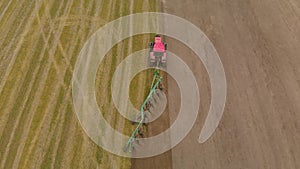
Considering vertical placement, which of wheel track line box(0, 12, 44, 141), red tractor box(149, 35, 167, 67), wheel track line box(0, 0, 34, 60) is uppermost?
wheel track line box(0, 0, 34, 60)

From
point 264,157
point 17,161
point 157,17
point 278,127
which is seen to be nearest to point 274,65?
point 278,127

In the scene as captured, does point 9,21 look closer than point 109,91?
No

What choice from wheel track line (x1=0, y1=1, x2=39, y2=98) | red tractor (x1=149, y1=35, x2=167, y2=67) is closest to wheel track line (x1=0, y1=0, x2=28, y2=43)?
wheel track line (x1=0, y1=1, x2=39, y2=98)

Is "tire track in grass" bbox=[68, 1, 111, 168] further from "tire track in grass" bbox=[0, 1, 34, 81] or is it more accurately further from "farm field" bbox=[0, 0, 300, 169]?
"tire track in grass" bbox=[0, 1, 34, 81]

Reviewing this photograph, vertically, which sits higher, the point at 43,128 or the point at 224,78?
the point at 224,78

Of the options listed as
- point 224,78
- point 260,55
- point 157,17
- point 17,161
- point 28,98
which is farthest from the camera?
point 157,17

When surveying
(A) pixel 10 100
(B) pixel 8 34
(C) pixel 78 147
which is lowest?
(C) pixel 78 147

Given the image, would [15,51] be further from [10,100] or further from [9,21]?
[10,100]

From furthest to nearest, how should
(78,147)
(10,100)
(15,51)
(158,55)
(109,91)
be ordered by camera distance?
1. (15,51)
2. (158,55)
3. (109,91)
4. (10,100)
5. (78,147)

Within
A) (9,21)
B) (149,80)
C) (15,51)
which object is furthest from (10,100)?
(149,80)

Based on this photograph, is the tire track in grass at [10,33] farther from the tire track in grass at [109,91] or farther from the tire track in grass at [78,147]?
the tire track in grass at [109,91]

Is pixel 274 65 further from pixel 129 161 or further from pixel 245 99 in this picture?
pixel 129 161
